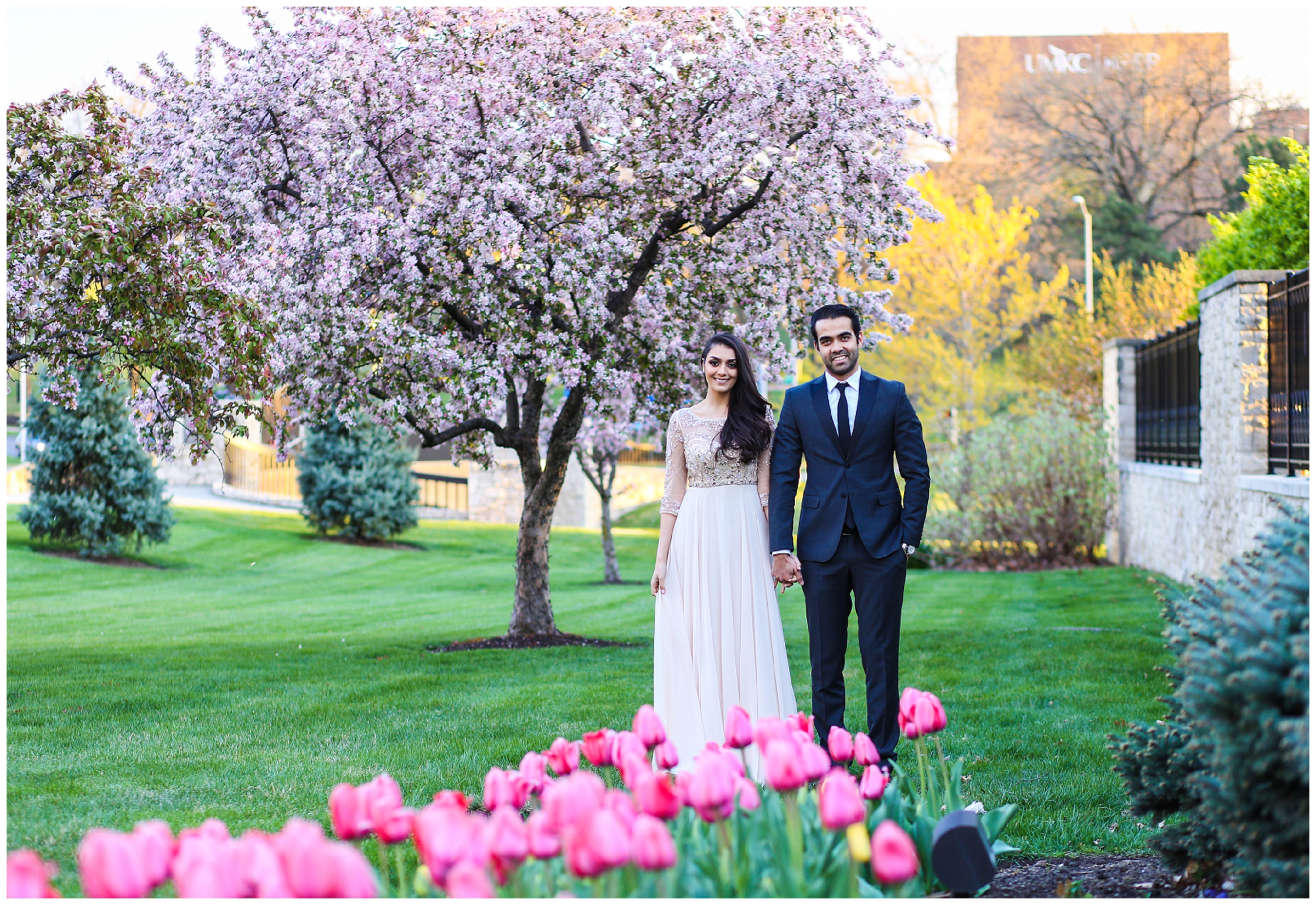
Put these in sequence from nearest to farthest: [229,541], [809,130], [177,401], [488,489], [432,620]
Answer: [177,401] < [809,130] < [432,620] < [229,541] < [488,489]

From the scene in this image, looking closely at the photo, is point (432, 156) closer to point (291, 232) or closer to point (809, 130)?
point (291, 232)

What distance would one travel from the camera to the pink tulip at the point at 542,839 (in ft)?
7.92

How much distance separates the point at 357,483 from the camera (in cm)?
2452

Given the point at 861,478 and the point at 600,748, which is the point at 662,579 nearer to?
the point at 861,478

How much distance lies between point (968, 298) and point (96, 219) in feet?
79.8

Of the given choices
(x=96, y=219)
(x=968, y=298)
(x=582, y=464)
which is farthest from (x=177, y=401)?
(x=968, y=298)

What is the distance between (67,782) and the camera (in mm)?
5125

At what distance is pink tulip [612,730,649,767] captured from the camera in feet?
9.57

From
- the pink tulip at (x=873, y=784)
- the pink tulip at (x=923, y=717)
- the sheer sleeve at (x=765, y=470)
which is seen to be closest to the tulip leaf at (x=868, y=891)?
the pink tulip at (x=873, y=784)

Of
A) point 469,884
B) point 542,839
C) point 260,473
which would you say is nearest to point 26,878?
point 469,884

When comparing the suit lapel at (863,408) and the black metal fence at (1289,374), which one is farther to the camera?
the black metal fence at (1289,374)

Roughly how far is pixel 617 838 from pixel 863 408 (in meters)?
2.84

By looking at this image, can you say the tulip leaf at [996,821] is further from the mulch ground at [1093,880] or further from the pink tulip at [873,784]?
the pink tulip at [873,784]

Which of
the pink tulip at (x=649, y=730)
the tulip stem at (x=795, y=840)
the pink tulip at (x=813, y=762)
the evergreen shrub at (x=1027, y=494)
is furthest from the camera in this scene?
the evergreen shrub at (x=1027, y=494)
